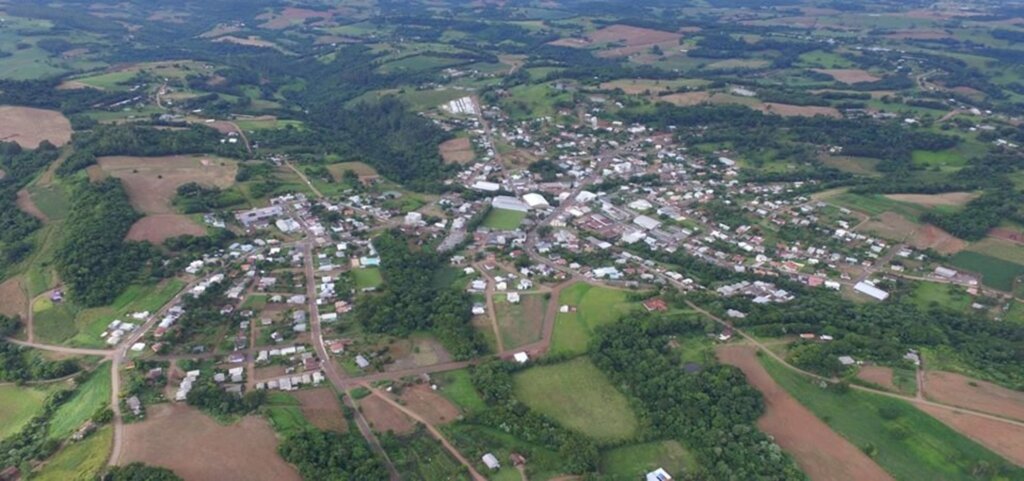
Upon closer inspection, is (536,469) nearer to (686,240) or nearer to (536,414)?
(536,414)

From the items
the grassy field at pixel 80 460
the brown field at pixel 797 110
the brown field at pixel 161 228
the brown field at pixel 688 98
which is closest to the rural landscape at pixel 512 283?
the grassy field at pixel 80 460

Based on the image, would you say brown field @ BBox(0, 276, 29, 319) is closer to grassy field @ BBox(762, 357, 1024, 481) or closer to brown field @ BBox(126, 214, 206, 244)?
brown field @ BBox(126, 214, 206, 244)

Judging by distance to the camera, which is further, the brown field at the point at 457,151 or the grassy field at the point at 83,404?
the brown field at the point at 457,151

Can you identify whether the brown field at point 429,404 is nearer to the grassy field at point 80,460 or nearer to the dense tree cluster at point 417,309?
the dense tree cluster at point 417,309

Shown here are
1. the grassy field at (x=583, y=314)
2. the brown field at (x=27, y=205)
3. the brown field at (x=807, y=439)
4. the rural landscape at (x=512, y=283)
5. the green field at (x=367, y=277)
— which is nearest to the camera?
the brown field at (x=807, y=439)

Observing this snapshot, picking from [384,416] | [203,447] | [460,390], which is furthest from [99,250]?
[460,390]

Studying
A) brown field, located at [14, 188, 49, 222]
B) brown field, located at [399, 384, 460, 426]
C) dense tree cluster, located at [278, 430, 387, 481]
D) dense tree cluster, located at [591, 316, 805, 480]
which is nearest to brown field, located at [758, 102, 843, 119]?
dense tree cluster, located at [591, 316, 805, 480]

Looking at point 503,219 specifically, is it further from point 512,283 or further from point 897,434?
point 897,434
